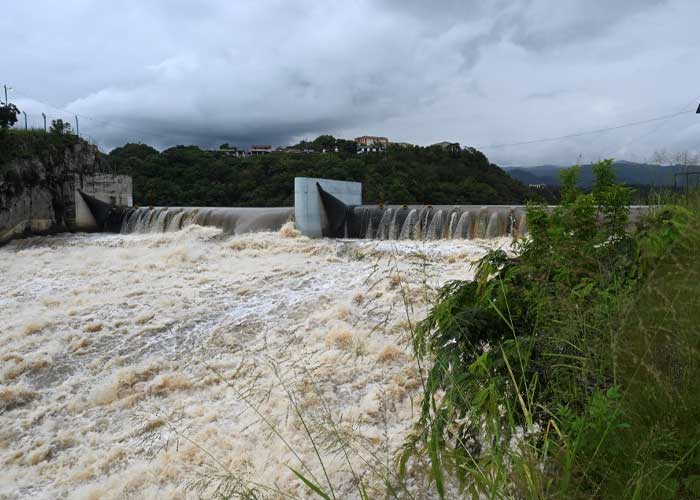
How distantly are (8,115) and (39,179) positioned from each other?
3.95m

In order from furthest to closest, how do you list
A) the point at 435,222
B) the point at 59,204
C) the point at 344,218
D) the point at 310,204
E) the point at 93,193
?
the point at 93,193 < the point at 59,204 < the point at 344,218 < the point at 310,204 < the point at 435,222

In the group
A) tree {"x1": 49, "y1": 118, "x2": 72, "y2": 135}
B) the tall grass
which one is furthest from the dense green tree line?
the tall grass

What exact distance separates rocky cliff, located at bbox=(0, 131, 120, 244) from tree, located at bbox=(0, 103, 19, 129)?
2094mm

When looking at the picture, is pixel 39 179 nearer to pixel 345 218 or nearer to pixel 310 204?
pixel 310 204

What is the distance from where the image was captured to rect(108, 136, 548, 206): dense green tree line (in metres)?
23.4

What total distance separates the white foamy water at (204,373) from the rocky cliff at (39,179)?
21.7ft

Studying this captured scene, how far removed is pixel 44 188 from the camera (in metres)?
15.0

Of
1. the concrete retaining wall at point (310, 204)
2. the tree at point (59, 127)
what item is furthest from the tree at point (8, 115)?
the concrete retaining wall at point (310, 204)

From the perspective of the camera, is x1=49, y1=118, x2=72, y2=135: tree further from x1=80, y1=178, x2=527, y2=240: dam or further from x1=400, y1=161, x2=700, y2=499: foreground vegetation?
x1=400, y1=161, x2=700, y2=499: foreground vegetation

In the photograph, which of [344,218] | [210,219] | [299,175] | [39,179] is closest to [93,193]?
[39,179]

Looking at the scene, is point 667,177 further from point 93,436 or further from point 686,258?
point 93,436

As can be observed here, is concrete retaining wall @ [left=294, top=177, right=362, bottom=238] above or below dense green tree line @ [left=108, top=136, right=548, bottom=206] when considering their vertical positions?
below

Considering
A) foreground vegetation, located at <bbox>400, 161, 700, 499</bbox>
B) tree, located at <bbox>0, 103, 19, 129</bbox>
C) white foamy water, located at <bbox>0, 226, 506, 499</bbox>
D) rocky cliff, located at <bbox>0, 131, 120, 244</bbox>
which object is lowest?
white foamy water, located at <bbox>0, 226, 506, 499</bbox>

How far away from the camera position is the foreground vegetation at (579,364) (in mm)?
1066
